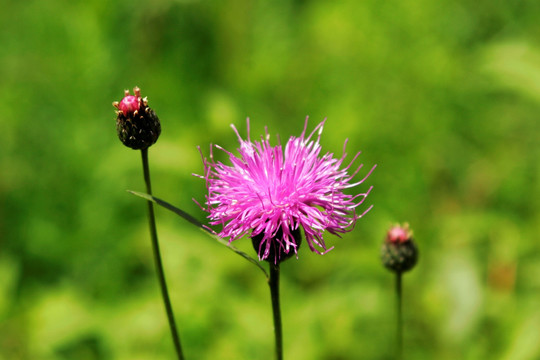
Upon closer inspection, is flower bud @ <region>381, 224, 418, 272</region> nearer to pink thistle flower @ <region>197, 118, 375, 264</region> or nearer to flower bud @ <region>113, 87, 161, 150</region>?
pink thistle flower @ <region>197, 118, 375, 264</region>

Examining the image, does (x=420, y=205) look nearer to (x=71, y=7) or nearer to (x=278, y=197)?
(x=278, y=197)

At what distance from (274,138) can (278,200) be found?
2.36 m

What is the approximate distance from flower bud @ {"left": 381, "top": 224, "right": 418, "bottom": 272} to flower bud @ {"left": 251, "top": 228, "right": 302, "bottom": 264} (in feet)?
2.14

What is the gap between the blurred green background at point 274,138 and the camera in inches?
128

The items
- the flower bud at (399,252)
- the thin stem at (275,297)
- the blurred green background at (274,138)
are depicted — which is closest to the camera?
the thin stem at (275,297)

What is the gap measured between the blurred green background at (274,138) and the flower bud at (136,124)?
152 cm

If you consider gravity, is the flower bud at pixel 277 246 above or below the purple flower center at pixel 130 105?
below

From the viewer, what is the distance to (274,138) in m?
4.29

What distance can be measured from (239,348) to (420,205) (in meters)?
1.99

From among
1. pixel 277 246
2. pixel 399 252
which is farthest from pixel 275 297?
pixel 399 252

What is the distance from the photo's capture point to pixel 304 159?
6.83ft

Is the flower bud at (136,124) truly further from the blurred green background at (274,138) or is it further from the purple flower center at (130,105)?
the blurred green background at (274,138)

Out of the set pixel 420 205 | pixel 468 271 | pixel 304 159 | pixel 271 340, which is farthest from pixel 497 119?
pixel 304 159

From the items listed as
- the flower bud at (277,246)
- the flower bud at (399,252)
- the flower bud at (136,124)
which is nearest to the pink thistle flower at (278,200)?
the flower bud at (277,246)
